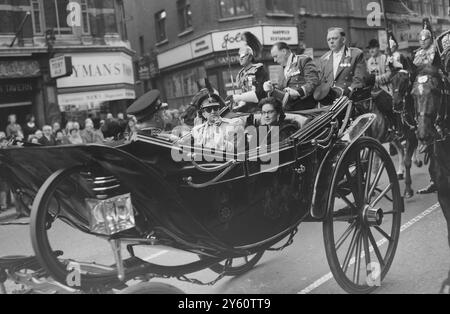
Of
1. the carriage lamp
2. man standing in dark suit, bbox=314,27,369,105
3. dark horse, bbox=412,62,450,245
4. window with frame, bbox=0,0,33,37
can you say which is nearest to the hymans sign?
window with frame, bbox=0,0,33,37

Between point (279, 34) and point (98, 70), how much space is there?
7.14m

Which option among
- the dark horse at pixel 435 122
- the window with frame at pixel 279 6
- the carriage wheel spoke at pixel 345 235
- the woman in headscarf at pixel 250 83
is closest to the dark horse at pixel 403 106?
the dark horse at pixel 435 122

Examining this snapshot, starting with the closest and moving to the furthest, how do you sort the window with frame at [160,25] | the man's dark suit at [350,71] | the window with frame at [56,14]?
1. the man's dark suit at [350,71]
2. the window with frame at [56,14]
3. the window with frame at [160,25]

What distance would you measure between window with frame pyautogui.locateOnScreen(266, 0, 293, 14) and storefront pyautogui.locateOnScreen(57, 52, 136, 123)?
579 centimetres

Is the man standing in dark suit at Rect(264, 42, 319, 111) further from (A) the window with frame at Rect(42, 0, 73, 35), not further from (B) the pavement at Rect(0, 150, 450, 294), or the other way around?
(A) the window with frame at Rect(42, 0, 73, 35)

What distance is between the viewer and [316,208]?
10.6ft

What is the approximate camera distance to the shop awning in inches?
599

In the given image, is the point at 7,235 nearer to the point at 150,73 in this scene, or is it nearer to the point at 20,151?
the point at 20,151

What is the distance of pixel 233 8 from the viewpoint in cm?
1806

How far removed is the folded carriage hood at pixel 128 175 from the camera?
2223 millimetres

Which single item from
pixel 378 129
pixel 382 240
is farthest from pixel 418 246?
pixel 378 129

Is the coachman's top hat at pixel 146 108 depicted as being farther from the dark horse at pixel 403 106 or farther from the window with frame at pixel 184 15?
the window with frame at pixel 184 15

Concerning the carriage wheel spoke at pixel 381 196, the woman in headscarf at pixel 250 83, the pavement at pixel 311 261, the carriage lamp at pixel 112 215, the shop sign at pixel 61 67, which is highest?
the shop sign at pixel 61 67

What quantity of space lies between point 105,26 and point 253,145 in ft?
46.8
